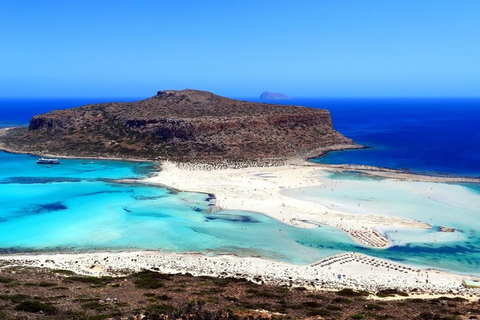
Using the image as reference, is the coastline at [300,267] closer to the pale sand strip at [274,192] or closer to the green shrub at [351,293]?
the pale sand strip at [274,192]

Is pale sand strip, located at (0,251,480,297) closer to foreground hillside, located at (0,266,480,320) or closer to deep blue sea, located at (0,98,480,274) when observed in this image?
deep blue sea, located at (0,98,480,274)

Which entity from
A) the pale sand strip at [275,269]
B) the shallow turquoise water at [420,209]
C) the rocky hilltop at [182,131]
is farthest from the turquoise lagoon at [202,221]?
the rocky hilltop at [182,131]

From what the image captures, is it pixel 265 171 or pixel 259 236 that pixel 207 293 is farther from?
pixel 265 171

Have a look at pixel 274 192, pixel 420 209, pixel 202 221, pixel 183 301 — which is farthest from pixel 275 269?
pixel 420 209

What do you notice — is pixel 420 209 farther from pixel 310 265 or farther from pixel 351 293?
pixel 351 293

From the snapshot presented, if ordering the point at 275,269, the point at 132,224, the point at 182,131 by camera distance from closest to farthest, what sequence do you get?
the point at 275,269 < the point at 132,224 < the point at 182,131

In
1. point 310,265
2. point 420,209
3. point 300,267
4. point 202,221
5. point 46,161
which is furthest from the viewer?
point 46,161

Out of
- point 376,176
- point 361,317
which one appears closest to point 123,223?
point 361,317

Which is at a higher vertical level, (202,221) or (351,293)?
(202,221)

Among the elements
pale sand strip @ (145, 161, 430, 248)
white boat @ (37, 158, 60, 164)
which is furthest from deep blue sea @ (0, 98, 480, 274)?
white boat @ (37, 158, 60, 164)
